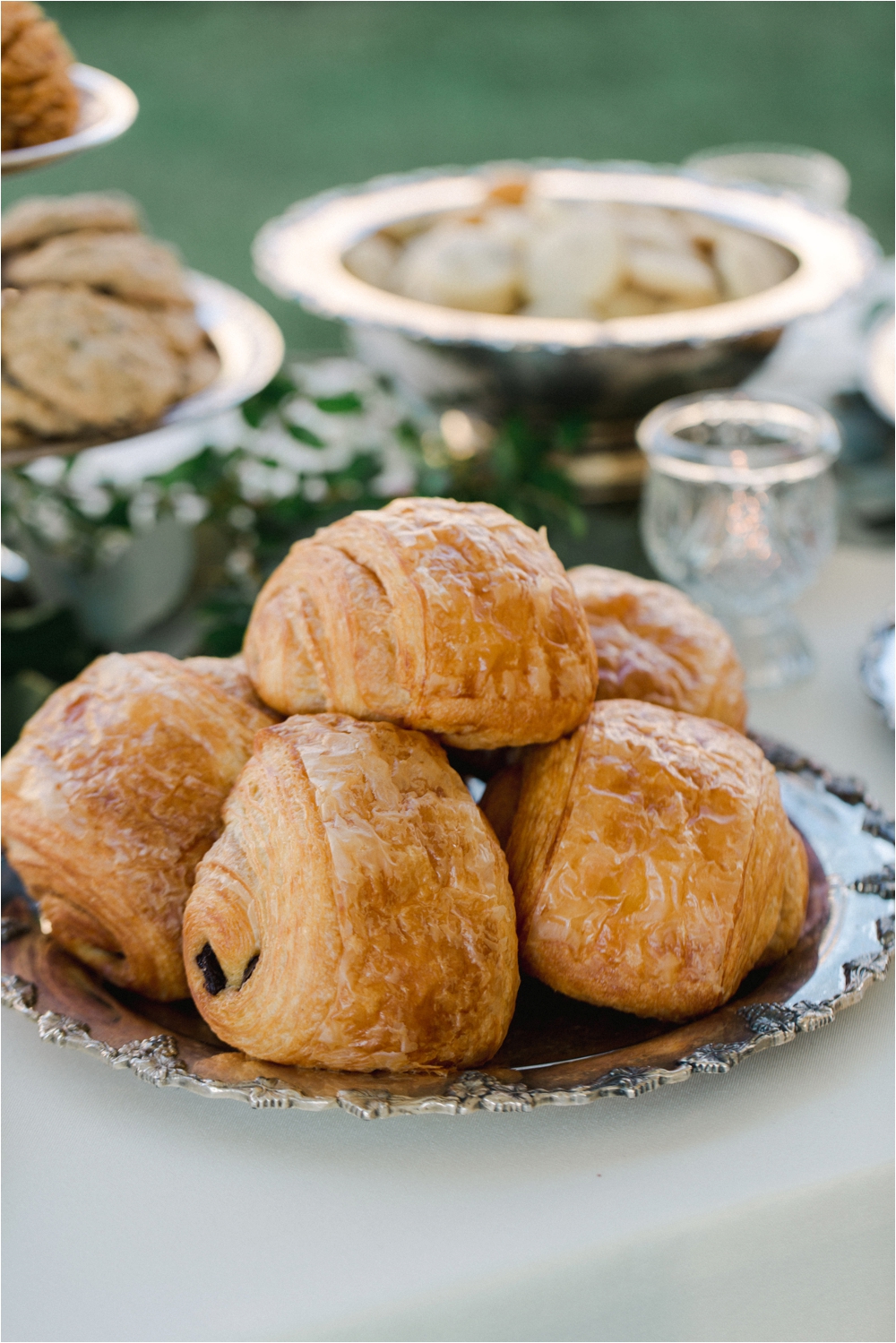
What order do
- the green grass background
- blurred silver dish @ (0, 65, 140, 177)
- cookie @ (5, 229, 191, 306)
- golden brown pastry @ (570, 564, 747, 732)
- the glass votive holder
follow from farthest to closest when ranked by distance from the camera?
1. the green grass background
2. the glass votive holder
3. cookie @ (5, 229, 191, 306)
4. blurred silver dish @ (0, 65, 140, 177)
5. golden brown pastry @ (570, 564, 747, 732)

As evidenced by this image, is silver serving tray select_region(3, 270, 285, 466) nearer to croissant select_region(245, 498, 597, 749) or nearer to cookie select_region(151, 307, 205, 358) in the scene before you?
cookie select_region(151, 307, 205, 358)

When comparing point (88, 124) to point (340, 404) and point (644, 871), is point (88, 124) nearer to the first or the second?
point (340, 404)

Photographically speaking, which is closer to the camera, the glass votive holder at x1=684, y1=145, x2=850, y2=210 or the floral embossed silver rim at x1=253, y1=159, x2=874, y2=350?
the floral embossed silver rim at x1=253, y1=159, x2=874, y2=350

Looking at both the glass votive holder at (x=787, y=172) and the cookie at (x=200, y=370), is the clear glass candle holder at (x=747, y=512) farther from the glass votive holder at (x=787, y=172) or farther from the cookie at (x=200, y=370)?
the glass votive holder at (x=787, y=172)

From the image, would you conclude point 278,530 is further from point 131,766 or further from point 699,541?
point 131,766

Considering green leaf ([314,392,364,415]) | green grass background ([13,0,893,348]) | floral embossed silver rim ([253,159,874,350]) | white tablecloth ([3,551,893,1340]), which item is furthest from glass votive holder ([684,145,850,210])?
green grass background ([13,0,893,348])

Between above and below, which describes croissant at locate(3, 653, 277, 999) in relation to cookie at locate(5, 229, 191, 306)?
below

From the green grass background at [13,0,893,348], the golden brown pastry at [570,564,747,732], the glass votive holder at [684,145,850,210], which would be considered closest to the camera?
the golden brown pastry at [570,564,747,732]

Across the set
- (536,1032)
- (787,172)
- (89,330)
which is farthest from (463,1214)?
(787,172)
